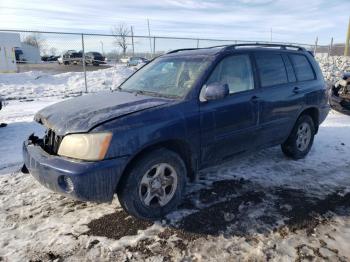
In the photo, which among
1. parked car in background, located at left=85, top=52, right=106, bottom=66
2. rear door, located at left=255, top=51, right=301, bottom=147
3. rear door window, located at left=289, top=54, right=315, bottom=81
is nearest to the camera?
rear door, located at left=255, top=51, right=301, bottom=147

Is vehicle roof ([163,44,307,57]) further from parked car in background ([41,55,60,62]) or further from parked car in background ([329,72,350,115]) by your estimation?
parked car in background ([41,55,60,62])

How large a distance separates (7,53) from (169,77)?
18.2 meters

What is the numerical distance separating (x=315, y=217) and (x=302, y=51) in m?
2.97

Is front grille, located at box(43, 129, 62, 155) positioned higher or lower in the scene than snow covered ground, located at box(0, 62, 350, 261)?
higher

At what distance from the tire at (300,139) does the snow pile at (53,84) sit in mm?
9125

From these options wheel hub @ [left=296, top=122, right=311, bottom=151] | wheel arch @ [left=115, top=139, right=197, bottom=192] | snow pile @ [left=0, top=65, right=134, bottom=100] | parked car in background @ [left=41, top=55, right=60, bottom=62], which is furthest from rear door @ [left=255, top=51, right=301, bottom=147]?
parked car in background @ [left=41, top=55, right=60, bottom=62]

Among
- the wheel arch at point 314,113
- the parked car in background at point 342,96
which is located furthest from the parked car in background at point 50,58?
the wheel arch at point 314,113

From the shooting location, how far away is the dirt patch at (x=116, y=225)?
332 centimetres

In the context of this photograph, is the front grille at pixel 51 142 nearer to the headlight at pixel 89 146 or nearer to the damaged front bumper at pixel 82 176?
the damaged front bumper at pixel 82 176

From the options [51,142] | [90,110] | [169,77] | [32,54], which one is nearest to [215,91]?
[169,77]

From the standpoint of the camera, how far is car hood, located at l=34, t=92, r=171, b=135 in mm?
3204

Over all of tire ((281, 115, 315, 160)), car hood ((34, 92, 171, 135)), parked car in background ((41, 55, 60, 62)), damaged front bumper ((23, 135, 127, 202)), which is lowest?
parked car in background ((41, 55, 60, 62))

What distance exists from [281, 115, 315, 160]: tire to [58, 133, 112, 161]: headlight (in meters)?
3.35

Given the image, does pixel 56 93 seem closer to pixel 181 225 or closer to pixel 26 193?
pixel 26 193
